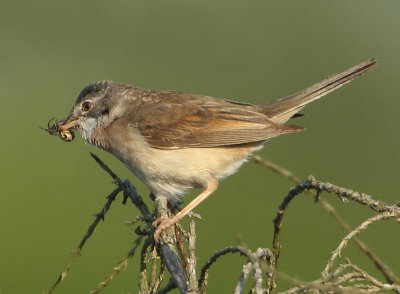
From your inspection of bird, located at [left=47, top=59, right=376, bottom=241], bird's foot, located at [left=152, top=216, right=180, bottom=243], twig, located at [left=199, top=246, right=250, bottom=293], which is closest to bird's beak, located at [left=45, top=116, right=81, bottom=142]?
bird, located at [left=47, top=59, right=376, bottom=241]

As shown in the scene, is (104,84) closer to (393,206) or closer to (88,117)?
(88,117)

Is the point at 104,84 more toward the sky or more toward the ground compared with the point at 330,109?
more toward the ground

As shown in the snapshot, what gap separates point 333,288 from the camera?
170cm

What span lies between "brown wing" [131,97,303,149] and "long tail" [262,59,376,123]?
0.14 meters

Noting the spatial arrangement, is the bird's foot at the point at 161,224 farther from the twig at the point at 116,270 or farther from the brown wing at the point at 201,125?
the brown wing at the point at 201,125

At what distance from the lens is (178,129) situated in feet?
14.8

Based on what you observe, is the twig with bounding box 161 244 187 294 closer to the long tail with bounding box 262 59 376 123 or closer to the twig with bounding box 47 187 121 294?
the twig with bounding box 47 187 121 294

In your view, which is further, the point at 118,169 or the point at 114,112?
the point at 118,169

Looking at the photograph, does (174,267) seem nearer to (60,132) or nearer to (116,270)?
(116,270)

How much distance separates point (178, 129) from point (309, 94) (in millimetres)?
944

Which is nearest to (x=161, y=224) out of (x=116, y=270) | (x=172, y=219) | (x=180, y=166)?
(x=172, y=219)

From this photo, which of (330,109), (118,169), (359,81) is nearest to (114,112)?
(118,169)

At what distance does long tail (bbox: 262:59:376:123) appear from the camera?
4432 millimetres

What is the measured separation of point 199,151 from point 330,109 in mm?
4982
